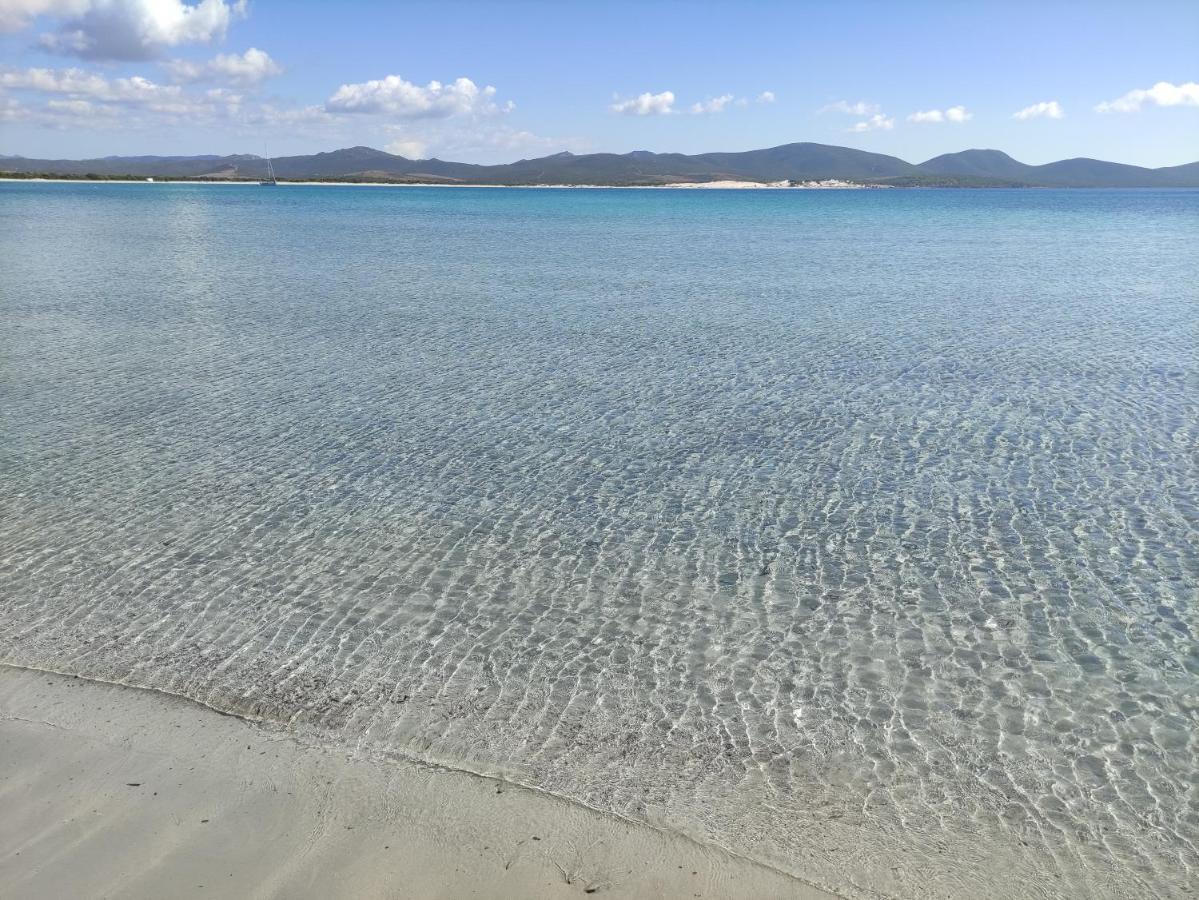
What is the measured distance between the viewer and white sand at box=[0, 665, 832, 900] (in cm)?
438

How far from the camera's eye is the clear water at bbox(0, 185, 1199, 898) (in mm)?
5297

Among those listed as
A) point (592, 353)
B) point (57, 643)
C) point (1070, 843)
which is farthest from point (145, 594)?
point (592, 353)

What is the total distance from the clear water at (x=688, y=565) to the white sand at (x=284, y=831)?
272 millimetres

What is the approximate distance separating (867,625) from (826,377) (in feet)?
28.1

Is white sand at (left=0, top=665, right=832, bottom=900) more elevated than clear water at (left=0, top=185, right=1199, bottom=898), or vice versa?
white sand at (left=0, top=665, right=832, bottom=900)

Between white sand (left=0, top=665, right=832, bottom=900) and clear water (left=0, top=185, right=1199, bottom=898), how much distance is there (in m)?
0.27

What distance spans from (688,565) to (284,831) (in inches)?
171

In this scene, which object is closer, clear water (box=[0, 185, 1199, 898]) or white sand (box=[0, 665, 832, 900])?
white sand (box=[0, 665, 832, 900])

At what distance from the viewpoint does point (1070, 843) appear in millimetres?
4836

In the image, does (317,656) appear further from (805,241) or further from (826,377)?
(805,241)

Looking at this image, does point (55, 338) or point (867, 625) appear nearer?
point (867, 625)

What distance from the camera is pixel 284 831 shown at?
4.75m

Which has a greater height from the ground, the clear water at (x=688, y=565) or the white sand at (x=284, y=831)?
the white sand at (x=284, y=831)

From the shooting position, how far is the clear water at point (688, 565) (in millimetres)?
5297
